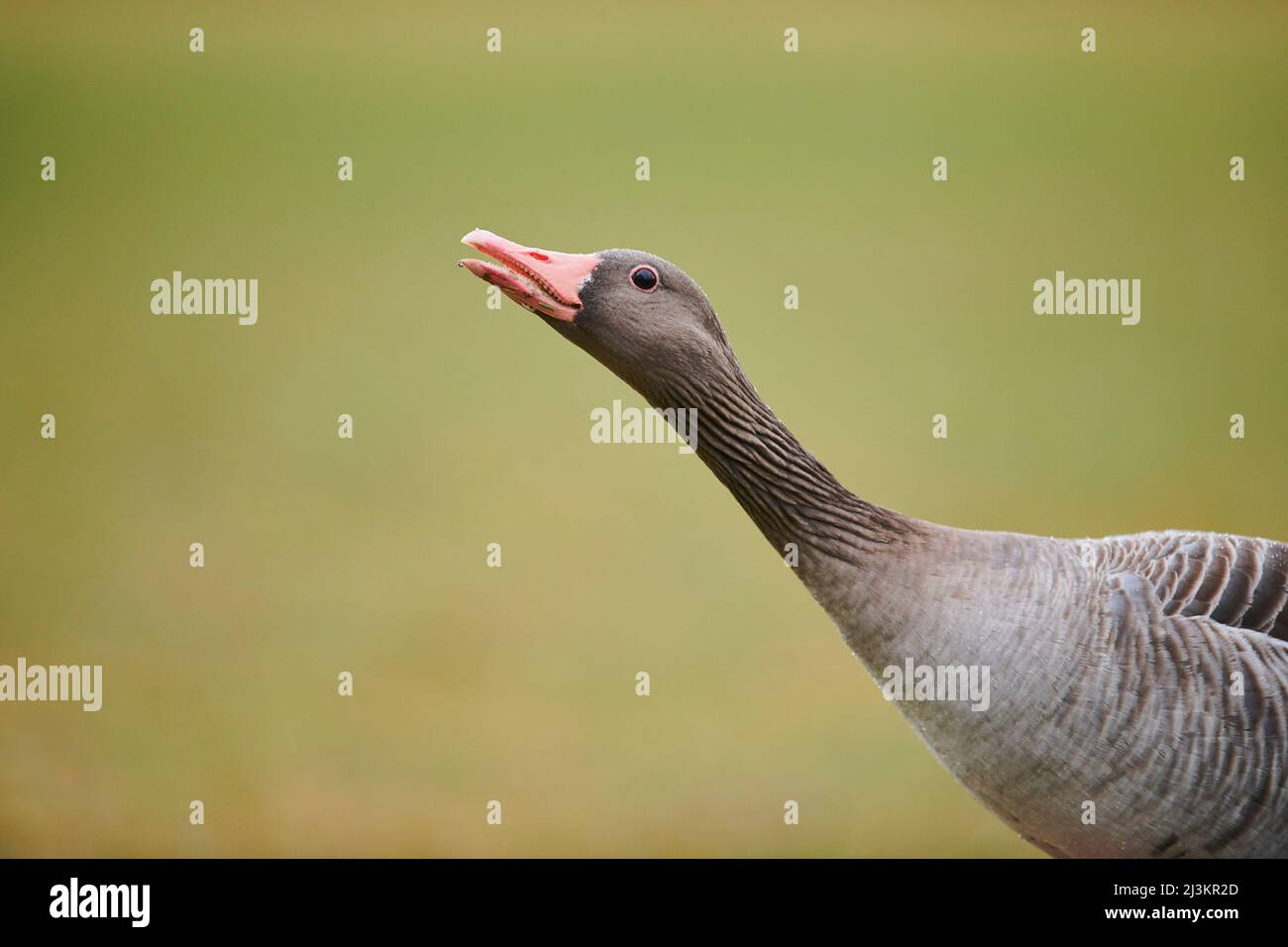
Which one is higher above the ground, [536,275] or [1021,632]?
[536,275]

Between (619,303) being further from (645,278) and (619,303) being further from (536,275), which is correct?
(536,275)

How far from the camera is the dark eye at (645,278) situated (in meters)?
3.12

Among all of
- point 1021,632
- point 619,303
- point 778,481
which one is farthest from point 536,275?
point 1021,632

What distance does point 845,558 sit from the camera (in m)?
3.22

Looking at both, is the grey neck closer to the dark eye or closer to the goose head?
the goose head

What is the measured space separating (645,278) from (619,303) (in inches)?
4.1

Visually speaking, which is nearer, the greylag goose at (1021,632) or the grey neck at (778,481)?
the greylag goose at (1021,632)

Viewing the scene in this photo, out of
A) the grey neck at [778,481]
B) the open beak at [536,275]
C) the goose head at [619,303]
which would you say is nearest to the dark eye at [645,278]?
the goose head at [619,303]

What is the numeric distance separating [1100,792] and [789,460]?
1.20 metres

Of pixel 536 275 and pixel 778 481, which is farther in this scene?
pixel 778 481

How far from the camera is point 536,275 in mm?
3064

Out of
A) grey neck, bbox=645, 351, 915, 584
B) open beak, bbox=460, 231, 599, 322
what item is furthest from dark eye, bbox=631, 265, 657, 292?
grey neck, bbox=645, 351, 915, 584

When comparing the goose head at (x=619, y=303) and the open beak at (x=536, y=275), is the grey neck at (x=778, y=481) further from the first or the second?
the open beak at (x=536, y=275)

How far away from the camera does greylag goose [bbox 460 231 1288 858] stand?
3.07 meters
